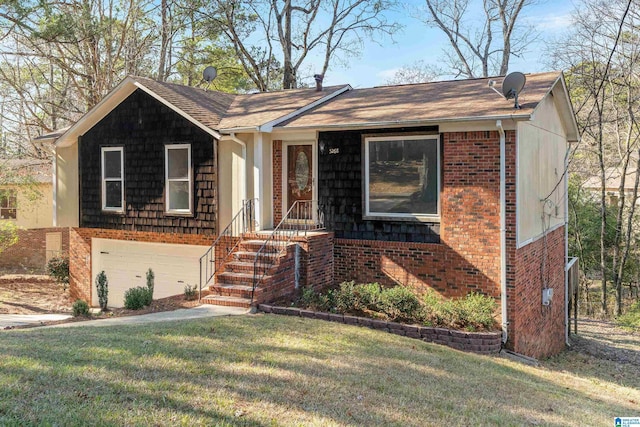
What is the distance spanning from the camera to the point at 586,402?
22.1ft

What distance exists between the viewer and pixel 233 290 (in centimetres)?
958

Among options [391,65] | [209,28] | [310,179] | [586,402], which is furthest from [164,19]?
[586,402]

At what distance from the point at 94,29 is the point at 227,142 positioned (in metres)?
8.14

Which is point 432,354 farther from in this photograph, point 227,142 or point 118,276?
point 118,276

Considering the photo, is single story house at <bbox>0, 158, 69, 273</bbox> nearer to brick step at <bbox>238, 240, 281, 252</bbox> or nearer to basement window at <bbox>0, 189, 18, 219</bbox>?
basement window at <bbox>0, 189, 18, 219</bbox>

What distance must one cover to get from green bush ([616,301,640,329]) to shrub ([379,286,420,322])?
1262cm

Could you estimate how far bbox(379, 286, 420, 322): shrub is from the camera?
915 cm

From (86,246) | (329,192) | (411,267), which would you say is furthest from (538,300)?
(86,246)

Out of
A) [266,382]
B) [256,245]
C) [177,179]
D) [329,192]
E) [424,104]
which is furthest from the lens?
[177,179]

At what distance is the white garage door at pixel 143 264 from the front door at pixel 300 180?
8.39ft

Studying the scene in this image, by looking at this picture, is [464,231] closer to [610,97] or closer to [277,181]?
[277,181]

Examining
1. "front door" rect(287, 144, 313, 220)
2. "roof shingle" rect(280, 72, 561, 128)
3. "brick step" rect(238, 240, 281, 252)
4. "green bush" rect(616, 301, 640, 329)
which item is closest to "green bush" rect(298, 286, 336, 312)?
"brick step" rect(238, 240, 281, 252)

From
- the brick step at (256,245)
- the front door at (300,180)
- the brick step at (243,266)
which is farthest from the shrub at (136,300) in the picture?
the front door at (300,180)

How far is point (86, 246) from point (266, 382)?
36.6 feet
